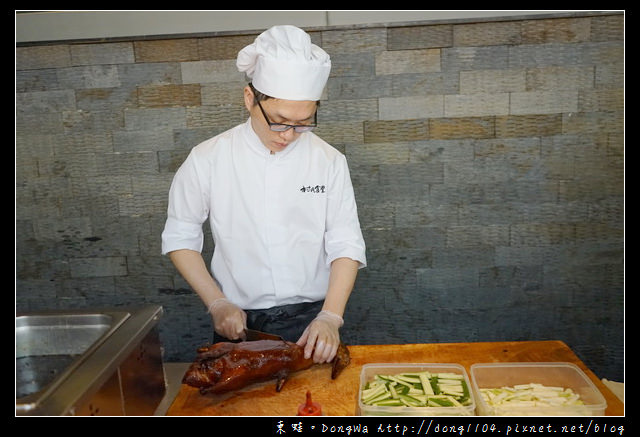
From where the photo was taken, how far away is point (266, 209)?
86.7 inches

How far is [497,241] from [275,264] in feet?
5.26

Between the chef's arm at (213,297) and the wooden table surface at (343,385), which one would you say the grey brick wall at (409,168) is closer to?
the chef's arm at (213,297)

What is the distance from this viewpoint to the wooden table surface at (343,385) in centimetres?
163

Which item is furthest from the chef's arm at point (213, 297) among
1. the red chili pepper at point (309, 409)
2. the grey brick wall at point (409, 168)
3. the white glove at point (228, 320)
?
the grey brick wall at point (409, 168)

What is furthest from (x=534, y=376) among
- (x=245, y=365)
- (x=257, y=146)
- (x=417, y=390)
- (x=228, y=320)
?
(x=257, y=146)

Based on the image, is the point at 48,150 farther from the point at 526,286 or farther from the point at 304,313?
the point at 526,286

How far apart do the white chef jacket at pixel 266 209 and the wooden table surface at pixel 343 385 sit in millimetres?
436

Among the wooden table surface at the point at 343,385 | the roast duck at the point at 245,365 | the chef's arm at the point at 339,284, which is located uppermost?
the chef's arm at the point at 339,284

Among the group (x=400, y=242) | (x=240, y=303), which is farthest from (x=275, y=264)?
(x=400, y=242)

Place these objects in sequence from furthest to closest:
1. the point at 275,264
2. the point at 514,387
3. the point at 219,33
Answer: the point at 219,33 → the point at 275,264 → the point at 514,387

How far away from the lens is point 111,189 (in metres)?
3.29

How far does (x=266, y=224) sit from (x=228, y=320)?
16.9 inches

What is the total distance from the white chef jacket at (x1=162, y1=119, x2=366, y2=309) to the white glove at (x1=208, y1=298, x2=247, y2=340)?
201 millimetres

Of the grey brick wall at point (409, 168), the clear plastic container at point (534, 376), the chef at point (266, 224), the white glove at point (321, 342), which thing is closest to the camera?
the clear plastic container at point (534, 376)
